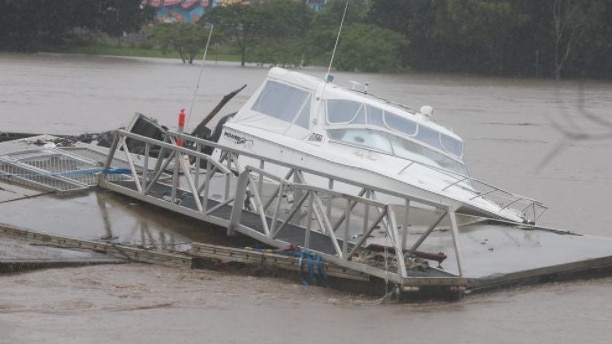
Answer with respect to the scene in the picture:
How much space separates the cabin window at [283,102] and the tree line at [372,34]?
→ 164ft

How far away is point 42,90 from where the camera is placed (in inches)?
1692

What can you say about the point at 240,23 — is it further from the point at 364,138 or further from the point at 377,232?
the point at 377,232

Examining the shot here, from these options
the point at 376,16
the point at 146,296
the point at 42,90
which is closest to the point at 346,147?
the point at 146,296

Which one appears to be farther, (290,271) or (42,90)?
(42,90)

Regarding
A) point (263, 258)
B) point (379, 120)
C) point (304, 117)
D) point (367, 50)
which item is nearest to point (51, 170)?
point (304, 117)

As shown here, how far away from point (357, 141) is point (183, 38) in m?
59.2

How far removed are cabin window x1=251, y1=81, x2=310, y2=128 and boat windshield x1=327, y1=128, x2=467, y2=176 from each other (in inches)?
29.1

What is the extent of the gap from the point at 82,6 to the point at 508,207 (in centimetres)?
6136

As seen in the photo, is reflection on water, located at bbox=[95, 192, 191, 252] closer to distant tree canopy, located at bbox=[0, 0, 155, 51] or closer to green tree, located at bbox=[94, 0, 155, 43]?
distant tree canopy, located at bbox=[0, 0, 155, 51]

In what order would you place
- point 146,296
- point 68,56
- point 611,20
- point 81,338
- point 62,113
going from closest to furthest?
1. point 81,338
2. point 146,296
3. point 62,113
4. point 611,20
5. point 68,56

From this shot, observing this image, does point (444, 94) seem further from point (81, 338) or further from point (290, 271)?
point (81, 338)

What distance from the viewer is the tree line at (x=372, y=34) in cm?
7062

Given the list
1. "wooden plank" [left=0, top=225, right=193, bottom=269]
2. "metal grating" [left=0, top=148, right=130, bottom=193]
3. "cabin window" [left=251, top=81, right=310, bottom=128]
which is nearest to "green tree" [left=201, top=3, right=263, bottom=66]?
"cabin window" [left=251, top=81, right=310, bottom=128]

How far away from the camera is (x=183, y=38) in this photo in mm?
75750
